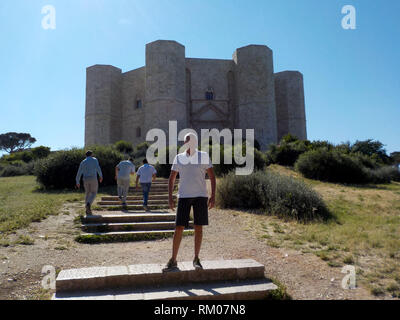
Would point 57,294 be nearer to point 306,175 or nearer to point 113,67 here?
point 306,175

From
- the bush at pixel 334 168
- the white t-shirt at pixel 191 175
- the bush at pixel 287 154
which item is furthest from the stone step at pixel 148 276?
the bush at pixel 287 154

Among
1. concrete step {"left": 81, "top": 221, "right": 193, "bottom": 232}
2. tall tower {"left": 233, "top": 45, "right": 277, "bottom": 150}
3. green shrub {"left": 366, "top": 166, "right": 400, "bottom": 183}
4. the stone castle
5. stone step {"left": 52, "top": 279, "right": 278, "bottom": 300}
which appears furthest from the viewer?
tall tower {"left": 233, "top": 45, "right": 277, "bottom": 150}

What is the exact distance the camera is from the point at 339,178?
43.6ft

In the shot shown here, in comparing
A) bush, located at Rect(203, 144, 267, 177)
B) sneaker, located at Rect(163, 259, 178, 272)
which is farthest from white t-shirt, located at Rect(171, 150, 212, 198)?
bush, located at Rect(203, 144, 267, 177)

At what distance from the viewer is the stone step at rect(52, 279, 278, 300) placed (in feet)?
Result: 9.14

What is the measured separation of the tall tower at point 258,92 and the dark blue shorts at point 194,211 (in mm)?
27641

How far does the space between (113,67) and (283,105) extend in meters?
21.2

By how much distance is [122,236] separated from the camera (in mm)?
5688

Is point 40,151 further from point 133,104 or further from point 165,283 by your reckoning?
point 165,283

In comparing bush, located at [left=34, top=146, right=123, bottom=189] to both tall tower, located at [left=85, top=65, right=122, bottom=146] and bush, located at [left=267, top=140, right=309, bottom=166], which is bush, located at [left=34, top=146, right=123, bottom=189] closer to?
bush, located at [left=267, top=140, right=309, bottom=166]

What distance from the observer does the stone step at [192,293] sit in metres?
2.79

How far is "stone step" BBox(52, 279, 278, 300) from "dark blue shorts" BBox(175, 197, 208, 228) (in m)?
0.68

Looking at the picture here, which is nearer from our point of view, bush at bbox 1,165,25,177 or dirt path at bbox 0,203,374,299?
dirt path at bbox 0,203,374,299
